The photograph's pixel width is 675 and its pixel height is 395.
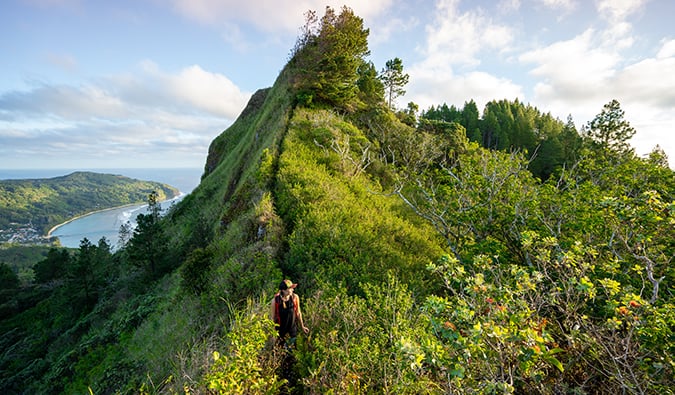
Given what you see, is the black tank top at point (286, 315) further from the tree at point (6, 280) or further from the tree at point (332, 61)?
the tree at point (6, 280)

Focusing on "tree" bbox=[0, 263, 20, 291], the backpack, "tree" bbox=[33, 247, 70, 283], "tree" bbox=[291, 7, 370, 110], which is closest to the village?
"tree" bbox=[0, 263, 20, 291]

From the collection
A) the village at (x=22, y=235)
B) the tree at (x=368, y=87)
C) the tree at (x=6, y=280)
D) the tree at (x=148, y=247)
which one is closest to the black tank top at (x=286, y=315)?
the tree at (x=148, y=247)

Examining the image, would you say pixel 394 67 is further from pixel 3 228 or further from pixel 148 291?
pixel 3 228

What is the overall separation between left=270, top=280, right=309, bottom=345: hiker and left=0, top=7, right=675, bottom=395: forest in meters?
0.24

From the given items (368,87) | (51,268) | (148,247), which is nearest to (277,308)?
(148,247)

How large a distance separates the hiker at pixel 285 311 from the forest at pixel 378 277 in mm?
235

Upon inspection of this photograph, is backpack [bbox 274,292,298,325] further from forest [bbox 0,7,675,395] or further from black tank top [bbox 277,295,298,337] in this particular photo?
forest [bbox 0,7,675,395]

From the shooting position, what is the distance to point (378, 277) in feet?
26.0

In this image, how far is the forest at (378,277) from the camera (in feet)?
10.4

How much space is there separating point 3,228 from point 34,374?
199515 mm

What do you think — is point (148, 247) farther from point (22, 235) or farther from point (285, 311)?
point (22, 235)

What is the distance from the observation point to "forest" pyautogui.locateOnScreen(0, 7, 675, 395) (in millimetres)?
3156

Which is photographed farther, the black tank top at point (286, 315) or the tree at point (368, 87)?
the tree at point (368, 87)

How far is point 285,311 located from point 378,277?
3.26m
